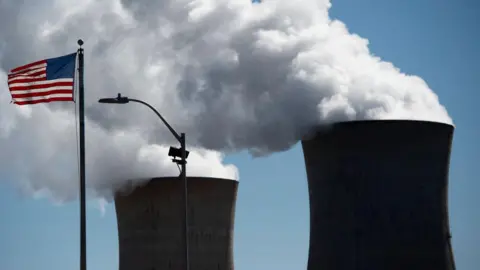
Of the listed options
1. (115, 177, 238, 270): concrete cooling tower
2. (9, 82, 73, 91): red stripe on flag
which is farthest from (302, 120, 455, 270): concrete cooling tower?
(115, 177, 238, 270): concrete cooling tower

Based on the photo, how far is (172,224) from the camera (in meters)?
39.2

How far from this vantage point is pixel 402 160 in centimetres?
2819

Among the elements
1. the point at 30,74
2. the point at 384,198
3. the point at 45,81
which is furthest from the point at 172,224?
the point at 45,81

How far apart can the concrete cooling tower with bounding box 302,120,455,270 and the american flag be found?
10289 millimetres

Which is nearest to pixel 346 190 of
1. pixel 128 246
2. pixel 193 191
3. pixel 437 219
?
pixel 437 219

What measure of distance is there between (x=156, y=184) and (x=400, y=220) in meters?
13.1

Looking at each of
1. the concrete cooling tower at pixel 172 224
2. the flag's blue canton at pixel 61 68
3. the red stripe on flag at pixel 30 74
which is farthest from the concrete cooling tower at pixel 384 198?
the concrete cooling tower at pixel 172 224

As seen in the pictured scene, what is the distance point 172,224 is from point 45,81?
19613mm

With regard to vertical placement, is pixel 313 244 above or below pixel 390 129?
below

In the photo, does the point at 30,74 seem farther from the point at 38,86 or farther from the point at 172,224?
the point at 172,224

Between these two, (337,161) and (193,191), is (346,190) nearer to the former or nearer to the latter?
(337,161)

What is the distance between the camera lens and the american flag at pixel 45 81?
20141mm

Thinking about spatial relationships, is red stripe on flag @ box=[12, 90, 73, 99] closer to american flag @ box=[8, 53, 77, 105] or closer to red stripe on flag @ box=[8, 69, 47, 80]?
american flag @ box=[8, 53, 77, 105]

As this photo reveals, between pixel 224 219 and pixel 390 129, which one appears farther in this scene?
pixel 224 219
